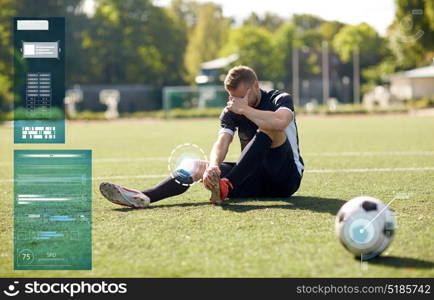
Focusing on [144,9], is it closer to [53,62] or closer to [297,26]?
[297,26]

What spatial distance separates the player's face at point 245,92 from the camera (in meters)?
5.79

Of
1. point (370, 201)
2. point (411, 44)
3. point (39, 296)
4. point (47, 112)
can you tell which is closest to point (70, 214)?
point (47, 112)

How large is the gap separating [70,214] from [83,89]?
2276 inches

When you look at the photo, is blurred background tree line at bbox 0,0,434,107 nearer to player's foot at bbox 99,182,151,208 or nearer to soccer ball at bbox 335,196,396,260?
player's foot at bbox 99,182,151,208

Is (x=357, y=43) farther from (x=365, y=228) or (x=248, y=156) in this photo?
(x=365, y=228)

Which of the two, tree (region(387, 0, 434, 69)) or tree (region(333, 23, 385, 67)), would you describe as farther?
tree (region(333, 23, 385, 67))

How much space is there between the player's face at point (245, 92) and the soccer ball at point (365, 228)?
1805 millimetres

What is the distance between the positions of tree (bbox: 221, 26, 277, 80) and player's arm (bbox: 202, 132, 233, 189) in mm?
57356

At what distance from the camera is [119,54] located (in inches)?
2462

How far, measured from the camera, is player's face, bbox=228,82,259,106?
5789 millimetres

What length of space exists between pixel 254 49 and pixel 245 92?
58619mm

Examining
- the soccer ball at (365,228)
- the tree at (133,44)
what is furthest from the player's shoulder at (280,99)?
the tree at (133,44)
